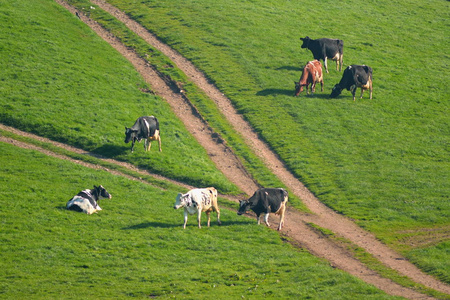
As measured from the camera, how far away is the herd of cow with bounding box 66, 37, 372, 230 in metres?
31.8

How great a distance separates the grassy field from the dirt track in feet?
2.59

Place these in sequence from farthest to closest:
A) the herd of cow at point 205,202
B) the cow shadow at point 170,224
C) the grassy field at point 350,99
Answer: the grassy field at point 350,99 → the cow shadow at point 170,224 → the herd of cow at point 205,202

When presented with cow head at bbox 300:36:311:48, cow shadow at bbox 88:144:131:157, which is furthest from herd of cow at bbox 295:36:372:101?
cow shadow at bbox 88:144:131:157

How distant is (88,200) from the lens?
32906 millimetres

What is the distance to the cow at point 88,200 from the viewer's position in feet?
107

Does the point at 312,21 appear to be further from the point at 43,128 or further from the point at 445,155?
the point at 43,128

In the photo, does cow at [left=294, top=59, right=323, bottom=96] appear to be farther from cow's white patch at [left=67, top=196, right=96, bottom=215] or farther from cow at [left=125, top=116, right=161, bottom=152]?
cow's white patch at [left=67, top=196, right=96, bottom=215]

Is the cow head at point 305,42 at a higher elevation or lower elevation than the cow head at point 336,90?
higher

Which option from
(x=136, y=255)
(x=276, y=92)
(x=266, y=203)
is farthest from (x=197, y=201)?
(x=276, y=92)

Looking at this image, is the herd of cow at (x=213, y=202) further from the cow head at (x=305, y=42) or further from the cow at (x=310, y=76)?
the cow head at (x=305, y=42)

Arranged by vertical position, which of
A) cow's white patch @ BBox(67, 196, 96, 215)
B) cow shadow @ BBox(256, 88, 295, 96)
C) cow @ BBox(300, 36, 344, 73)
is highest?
cow @ BBox(300, 36, 344, 73)

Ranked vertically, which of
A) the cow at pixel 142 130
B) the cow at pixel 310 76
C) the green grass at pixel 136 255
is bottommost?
the green grass at pixel 136 255

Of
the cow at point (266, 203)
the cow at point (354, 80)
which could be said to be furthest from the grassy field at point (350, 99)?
the cow at point (266, 203)

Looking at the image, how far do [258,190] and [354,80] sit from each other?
20.8 metres
